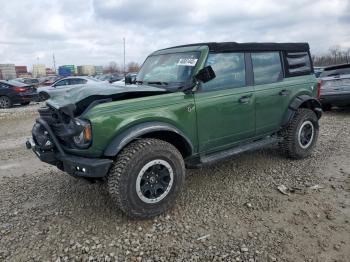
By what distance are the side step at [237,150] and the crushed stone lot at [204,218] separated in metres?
0.45

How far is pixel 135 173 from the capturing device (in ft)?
10.9

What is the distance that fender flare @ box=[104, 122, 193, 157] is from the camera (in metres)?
3.24

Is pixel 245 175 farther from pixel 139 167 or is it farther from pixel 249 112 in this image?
pixel 139 167

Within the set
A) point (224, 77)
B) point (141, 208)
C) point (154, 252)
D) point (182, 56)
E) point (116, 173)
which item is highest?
point (182, 56)

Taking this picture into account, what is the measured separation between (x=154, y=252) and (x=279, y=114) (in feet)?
9.75

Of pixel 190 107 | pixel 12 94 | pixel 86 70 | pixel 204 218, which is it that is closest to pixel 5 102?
pixel 12 94

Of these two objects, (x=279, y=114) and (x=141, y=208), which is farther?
(x=279, y=114)

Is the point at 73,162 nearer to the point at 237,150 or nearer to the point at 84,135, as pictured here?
the point at 84,135

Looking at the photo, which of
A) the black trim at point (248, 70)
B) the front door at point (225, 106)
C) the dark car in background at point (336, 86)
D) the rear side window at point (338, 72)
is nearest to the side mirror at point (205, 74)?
the front door at point (225, 106)

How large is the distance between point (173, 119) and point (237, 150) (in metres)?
1.24

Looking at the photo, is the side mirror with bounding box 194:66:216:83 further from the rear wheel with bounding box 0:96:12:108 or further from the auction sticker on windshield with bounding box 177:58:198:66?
the rear wheel with bounding box 0:96:12:108

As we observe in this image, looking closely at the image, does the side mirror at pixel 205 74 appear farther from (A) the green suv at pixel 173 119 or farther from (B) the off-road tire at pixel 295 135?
(B) the off-road tire at pixel 295 135

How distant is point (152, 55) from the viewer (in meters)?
5.11

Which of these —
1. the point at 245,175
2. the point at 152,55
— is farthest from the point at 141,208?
the point at 152,55
